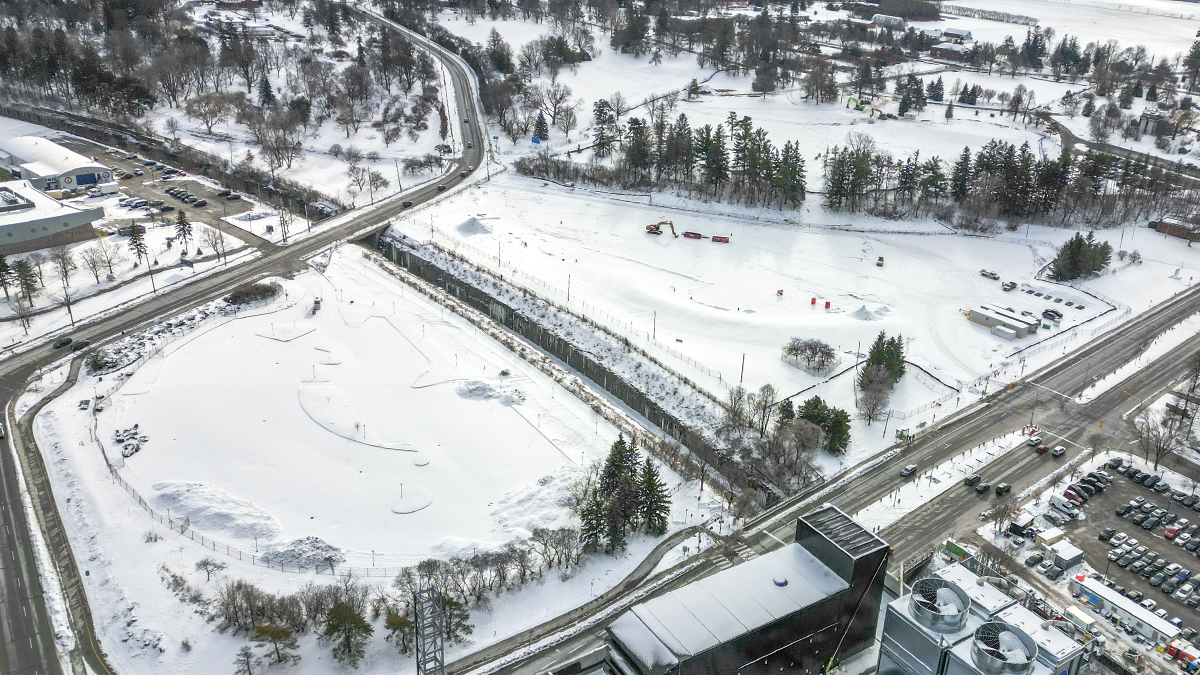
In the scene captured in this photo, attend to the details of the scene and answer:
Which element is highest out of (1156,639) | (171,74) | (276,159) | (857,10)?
(857,10)

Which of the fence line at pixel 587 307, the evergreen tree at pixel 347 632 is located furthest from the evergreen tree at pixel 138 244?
the evergreen tree at pixel 347 632

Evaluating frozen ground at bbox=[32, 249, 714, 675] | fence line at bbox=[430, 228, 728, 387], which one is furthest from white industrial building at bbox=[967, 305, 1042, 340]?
frozen ground at bbox=[32, 249, 714, 675]

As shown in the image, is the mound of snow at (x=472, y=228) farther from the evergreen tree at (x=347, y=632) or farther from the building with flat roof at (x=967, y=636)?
the building with flat roof at (x=967, y=636)

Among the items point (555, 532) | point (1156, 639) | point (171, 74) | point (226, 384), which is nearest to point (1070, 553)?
point (1156, 639)

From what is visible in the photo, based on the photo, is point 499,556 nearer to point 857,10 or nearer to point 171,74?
point 171,74

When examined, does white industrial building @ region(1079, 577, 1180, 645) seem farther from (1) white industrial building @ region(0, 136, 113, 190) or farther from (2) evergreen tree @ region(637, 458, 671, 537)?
(1) white industrial building @ region(0, 136, 113, 190)

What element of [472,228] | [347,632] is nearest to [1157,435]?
[347,632]
